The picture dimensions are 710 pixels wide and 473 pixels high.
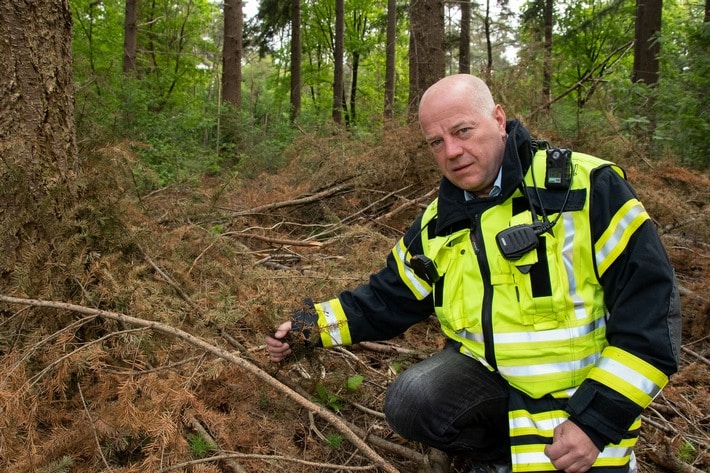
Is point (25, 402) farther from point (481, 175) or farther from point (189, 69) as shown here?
point (189, 69)

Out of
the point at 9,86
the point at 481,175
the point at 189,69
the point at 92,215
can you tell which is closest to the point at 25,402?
the point at 92,215

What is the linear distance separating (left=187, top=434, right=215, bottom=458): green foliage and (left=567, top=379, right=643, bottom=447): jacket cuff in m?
1.39

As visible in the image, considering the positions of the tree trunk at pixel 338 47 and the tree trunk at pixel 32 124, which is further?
the tree trunk at pixel 338 47

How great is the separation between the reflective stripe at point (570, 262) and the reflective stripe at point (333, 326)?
37.8 inches

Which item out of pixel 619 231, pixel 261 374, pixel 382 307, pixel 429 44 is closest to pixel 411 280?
pixel 382 307

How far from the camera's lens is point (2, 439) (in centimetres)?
162

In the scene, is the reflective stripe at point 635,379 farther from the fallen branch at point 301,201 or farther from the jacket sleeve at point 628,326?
the fallen branch at point 301,201

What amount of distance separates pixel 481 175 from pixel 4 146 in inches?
88.6

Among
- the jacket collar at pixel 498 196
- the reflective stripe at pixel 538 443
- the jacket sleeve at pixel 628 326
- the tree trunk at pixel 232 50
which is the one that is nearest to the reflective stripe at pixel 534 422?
the reflective stripe at pixel 538 443

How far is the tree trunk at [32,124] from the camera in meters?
2.36

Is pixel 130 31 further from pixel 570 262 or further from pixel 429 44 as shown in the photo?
pixel 570 262

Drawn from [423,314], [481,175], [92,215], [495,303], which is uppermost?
[481,175]

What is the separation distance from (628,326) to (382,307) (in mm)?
997

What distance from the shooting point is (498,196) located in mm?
1872
